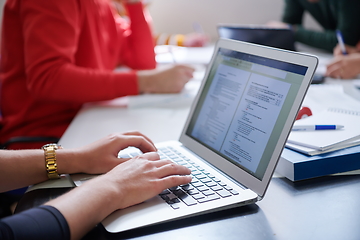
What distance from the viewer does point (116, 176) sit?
533 mm

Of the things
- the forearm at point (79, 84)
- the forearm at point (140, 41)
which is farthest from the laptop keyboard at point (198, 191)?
the forearm at point (140, 41)

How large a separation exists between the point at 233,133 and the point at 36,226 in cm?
36

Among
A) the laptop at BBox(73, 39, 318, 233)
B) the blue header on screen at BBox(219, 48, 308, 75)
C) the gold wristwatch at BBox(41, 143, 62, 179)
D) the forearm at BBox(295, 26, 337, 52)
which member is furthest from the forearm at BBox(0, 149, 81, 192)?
the forearm at BBox(295, 26, 337, 52)

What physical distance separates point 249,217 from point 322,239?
0.33ft

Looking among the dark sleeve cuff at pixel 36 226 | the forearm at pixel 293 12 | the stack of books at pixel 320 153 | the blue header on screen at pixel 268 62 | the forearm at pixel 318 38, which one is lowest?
the dark sleeve cuff at pixel 36 226

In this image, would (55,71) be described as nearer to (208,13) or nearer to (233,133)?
(233,133)

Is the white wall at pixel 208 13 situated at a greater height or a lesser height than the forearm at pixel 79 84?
greater

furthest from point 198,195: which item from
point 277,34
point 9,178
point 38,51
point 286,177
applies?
point 277,34

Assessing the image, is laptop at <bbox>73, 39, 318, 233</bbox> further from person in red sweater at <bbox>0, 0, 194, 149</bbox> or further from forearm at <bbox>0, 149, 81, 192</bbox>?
person in red sweater at <bbox>0, 0, 194, 149</bbox>

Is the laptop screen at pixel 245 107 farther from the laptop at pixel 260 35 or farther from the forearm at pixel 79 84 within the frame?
the laptop at pixel 260 35

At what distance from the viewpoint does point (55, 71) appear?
3.26 ft

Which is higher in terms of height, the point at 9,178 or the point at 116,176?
the point at 116,176

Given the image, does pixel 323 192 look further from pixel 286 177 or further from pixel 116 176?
pixel 116 176

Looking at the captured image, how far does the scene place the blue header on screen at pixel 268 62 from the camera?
0.55m
